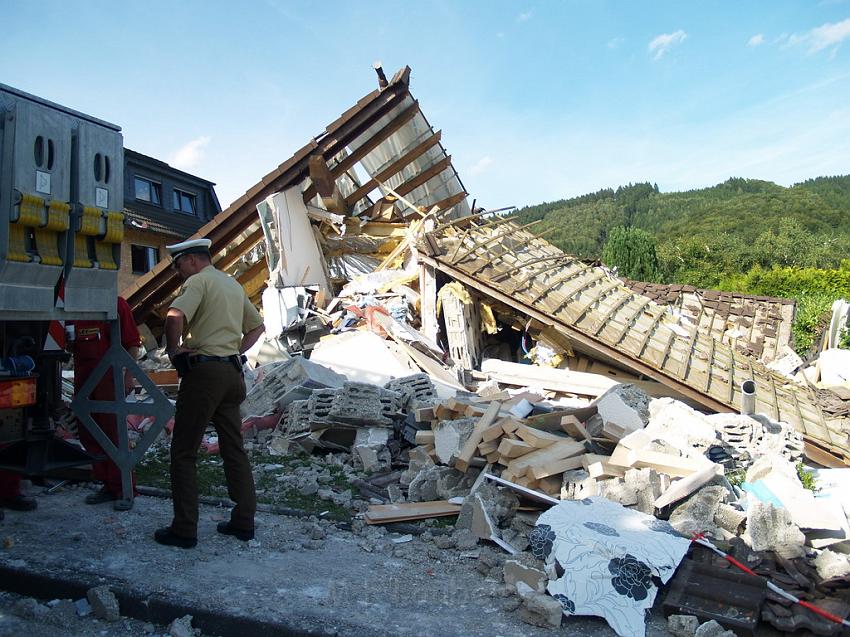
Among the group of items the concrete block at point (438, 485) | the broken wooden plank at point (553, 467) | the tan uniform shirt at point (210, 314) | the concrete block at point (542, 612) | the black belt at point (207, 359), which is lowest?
the concrete block at point (542, 612)

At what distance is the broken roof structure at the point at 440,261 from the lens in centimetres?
905

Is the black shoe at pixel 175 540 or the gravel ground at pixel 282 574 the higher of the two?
the black shoe at pixel 175 540

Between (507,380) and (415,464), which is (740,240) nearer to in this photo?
(507,380)

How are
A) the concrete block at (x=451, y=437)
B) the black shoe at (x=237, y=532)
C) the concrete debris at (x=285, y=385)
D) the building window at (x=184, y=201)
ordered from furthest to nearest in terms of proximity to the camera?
1. the building window at (x=184, y=201)
2. the concrete debris at (x=285, y=385)
3. the concrete block at (x=451, y=437)
4. the black shoe at (x=237, y=532)

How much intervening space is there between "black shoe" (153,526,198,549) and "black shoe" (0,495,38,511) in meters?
1.14

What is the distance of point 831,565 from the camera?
12.0ft

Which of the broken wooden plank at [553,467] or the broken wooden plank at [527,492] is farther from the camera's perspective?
the broken wooden plank at [553,467]

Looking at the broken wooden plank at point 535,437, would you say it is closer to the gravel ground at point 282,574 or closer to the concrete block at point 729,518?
the gravel ground at point 282,574

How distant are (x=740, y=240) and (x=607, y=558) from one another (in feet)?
158

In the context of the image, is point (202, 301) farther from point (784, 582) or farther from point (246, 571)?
point (784, 582)

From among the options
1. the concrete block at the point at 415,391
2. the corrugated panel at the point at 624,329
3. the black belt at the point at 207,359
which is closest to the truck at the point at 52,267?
the black belt at the point at 207,359

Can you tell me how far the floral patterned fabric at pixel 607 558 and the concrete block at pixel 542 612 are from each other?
90mm

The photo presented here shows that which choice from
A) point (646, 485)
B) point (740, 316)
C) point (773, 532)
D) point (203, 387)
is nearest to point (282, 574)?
point (203, 387)

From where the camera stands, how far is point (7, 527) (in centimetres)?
393
